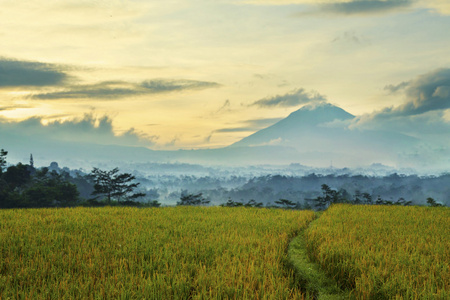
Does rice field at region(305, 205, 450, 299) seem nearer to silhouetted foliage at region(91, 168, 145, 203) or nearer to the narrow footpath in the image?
the narrow footpath

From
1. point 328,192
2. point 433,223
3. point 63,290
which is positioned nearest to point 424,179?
point 328,192

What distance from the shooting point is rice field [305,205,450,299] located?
5555 mm

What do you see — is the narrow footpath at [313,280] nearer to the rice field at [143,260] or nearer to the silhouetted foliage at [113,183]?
the rice field at [143,260]

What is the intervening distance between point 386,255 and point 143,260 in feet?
17.7

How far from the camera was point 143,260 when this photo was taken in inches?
266

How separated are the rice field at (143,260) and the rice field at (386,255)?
103cm

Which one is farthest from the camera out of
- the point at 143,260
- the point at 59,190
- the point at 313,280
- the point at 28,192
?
the point at 59,190

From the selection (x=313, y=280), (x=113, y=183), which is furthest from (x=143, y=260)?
(x=113, y=183)

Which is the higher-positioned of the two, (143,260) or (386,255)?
(143,260)

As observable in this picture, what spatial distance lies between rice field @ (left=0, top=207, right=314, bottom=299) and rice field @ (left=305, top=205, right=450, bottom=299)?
3.37 feet

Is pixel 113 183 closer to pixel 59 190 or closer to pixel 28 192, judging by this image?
pixel 59 190

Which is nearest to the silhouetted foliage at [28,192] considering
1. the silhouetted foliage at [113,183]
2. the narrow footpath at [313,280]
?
the silhouetted foliage at [113,183]

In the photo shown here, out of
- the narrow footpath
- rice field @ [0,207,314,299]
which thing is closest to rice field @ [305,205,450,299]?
Result: the narrow footpath

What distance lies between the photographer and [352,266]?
653 centimetres
